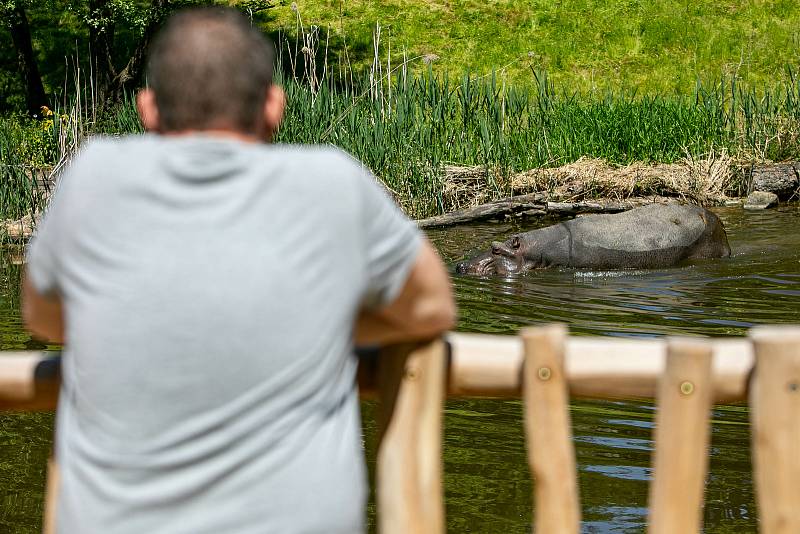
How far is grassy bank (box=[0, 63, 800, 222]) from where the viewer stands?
12.5 m

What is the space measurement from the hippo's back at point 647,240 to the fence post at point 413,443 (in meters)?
9.16

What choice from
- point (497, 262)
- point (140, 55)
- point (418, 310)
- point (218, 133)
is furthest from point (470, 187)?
point (218, 133)

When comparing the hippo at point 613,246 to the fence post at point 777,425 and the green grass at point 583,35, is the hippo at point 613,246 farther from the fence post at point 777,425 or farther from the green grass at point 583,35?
the green grass at point 583,35

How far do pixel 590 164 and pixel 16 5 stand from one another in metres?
9.20

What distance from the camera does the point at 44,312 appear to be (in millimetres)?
2172

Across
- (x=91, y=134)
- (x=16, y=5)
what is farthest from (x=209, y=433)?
(x=16, y=5)

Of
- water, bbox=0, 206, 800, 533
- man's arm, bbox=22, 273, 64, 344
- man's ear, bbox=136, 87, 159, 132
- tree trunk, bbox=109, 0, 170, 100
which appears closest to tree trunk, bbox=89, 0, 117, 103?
tree trunk, bbox=109, 0, 170, 100

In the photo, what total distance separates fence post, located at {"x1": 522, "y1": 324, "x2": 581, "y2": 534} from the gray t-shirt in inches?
22.0

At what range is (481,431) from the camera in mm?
6105

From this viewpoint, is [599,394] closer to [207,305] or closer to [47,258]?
[207,305]

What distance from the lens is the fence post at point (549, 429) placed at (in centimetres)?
236

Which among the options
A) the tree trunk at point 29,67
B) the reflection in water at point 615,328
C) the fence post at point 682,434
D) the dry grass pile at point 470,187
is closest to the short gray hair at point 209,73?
the fence post at point 682,434

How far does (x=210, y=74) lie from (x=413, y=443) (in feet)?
2.86

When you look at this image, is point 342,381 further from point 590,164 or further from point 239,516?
point 590,164
